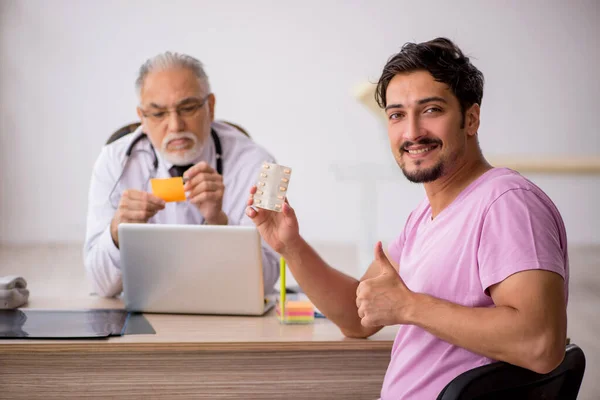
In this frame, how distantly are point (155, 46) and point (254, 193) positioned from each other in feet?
15.5

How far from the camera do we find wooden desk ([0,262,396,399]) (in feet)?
5.82

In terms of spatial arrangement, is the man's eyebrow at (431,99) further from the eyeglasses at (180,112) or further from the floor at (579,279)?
the floor at (579,279)

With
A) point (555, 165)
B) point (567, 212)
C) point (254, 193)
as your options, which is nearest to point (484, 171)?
point (254, 193)

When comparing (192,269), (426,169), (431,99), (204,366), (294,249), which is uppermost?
(431,99)

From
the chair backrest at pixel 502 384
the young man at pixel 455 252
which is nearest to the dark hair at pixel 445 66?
the young man at pixel 455 252

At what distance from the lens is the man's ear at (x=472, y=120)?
152 centimetres

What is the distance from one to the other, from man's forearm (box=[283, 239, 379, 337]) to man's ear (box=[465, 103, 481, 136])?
1.48 feet

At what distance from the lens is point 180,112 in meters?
2.55

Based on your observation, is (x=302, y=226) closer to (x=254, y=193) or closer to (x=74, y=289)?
(x=74, y=289)

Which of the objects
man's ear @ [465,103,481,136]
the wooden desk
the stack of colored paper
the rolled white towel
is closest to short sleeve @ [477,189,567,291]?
man's ear @ [465,103,481,136]

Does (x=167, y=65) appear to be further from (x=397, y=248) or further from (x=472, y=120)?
(x=472, y=120)

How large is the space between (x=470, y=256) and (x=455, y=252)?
0.12ft

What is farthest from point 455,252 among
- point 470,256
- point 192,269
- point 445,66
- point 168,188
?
point 168,188

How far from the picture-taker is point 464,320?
1290 mm
